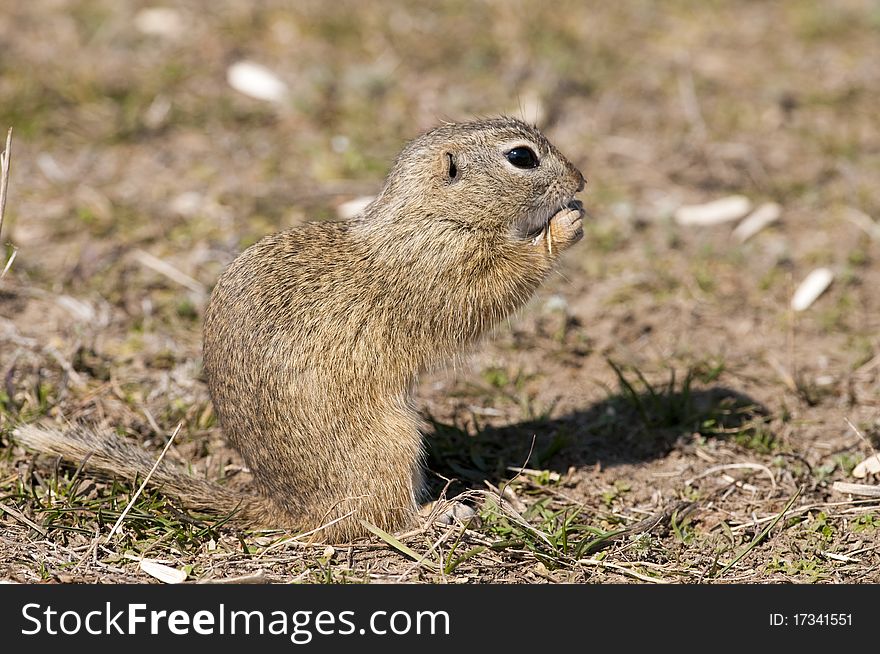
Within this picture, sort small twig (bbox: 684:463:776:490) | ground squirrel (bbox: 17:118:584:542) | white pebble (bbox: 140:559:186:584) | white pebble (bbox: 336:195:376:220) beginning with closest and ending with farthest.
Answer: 1. white pebble (bbox: 140:559:186:584)
2. ground squirrel (bbox: 17:118:584:542)
3. small twig (bbox: 684:463:776:490)
4. white pebble (bbox: 336:195:376:220)

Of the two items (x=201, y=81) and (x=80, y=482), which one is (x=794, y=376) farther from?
(x=201, y=81)

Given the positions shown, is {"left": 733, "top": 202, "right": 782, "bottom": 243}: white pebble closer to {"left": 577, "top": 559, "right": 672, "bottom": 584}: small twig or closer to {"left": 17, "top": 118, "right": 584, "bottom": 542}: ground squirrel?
{"left": 17, "top": 118, "right": 584, "bottom": 542}: ground squirrel

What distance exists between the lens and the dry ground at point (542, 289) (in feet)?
14.4

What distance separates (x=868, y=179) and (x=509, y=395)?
3356 mm

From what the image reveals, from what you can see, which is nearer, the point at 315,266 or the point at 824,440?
the point at 315,266

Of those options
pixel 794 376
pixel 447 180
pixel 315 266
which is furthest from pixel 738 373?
pixel 315 266

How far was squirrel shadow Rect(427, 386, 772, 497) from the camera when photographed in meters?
5.00

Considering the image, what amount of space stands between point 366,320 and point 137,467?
1.08m

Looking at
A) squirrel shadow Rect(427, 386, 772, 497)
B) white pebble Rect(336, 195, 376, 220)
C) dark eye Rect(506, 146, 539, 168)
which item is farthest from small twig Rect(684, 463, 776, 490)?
white pebble Rect(336, 195, 376, 220)

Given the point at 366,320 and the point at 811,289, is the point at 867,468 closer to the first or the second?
the point at 811,289

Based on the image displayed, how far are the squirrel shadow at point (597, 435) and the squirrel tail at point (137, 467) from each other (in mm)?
856

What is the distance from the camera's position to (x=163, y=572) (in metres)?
4.09

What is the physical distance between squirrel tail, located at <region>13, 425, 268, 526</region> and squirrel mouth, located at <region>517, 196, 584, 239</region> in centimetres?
158

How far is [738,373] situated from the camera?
567 cm
